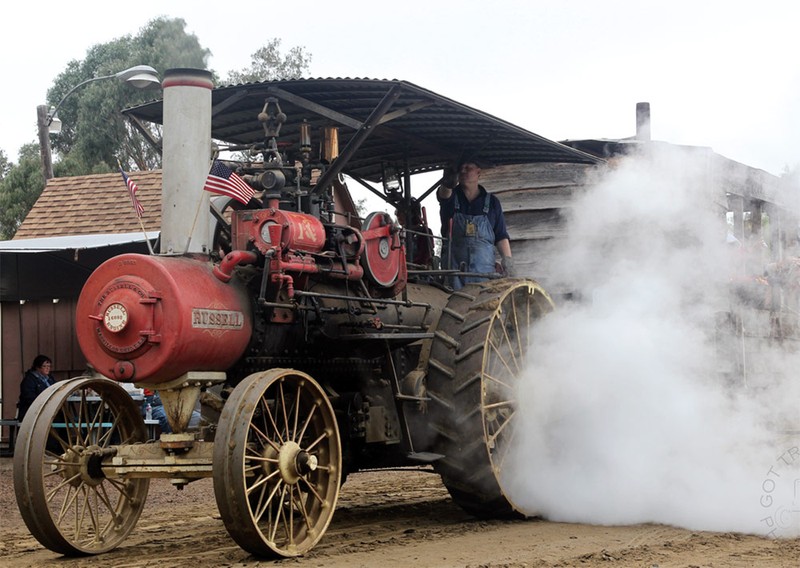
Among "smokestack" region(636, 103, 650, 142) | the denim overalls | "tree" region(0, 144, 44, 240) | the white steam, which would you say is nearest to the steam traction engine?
the white steam

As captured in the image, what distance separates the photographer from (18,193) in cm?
3328

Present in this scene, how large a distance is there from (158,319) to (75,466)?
1.08 meters

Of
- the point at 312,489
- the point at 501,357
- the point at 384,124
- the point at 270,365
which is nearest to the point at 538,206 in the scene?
the point at 384,124

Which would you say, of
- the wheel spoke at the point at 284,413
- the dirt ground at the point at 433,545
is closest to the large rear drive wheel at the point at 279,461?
the wheel spoke at the point at 284,413

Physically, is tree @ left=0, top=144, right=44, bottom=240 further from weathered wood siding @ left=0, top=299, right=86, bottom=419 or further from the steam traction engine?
the steam traction engine

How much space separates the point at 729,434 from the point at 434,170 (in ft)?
11.0

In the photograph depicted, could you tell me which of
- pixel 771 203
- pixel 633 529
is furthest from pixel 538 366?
pixel 771 203

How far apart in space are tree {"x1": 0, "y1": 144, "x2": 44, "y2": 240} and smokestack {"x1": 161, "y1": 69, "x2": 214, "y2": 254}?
2832cm

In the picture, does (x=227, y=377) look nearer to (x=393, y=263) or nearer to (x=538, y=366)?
(x=393, y=263)

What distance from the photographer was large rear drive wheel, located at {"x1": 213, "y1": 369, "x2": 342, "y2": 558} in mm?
5402

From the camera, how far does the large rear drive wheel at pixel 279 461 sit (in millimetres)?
5402

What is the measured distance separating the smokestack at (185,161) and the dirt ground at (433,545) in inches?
69.4

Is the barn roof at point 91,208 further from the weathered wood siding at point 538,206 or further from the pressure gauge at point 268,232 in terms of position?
the pressure gauge at point 268,232

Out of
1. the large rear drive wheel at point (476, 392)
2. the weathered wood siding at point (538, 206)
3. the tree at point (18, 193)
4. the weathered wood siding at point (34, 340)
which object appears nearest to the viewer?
the large rear drive wheel at point (476, 392)
